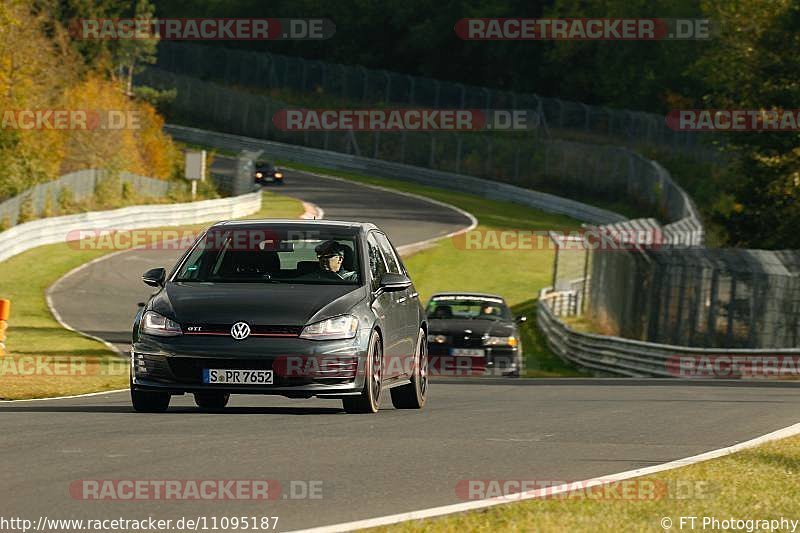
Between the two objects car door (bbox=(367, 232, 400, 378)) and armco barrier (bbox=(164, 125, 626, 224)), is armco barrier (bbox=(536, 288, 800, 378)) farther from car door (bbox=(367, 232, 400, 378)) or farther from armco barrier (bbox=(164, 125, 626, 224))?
armco barrier (bbox=(164, 125, 626, 224))

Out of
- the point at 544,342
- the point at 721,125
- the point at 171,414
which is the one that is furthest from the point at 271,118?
the point at 171,414

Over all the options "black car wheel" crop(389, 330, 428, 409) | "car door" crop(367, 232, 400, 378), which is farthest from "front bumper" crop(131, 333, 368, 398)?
"black car wheel" crop(389, 330, 428, 409)

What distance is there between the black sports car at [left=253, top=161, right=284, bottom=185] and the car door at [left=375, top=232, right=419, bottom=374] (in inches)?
2451

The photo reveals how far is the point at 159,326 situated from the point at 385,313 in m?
1.99

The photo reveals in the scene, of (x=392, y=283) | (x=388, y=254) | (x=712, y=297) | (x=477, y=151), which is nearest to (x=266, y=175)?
(x=477, y=151)

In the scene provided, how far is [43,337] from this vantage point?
99.1ft

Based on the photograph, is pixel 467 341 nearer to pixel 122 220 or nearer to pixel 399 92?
pixel 122 220

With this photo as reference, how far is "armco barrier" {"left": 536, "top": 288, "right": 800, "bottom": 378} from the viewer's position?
90.3ft

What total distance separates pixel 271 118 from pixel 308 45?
1805 centimetres

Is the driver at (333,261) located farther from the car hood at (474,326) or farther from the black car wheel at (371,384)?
the car hood at (474,326)

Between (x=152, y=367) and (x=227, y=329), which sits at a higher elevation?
(x=227, y=329)
